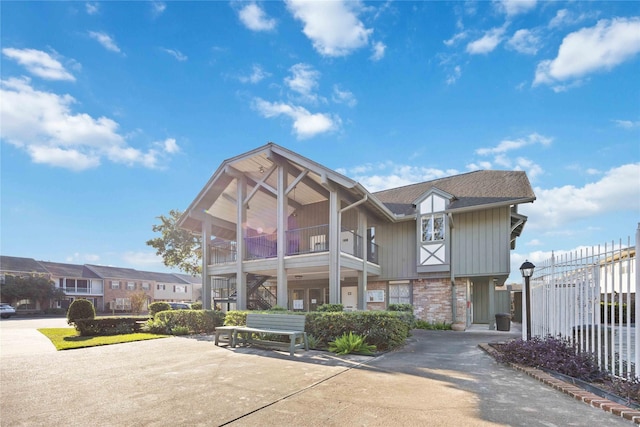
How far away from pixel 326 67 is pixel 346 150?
3.51 metres

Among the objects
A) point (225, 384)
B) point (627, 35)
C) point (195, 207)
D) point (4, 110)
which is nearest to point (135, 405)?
point (225, 384)

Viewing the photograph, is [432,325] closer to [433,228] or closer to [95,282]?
[433,228]

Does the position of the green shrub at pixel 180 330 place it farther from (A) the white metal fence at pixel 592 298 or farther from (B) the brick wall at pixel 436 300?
(A) the white metal fence at pixel 592 298

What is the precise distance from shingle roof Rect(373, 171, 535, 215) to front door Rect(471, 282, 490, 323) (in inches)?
187

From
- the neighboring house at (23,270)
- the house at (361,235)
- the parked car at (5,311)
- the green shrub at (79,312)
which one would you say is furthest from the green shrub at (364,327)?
the neighboring house at (23,270)

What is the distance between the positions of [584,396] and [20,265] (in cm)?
5440

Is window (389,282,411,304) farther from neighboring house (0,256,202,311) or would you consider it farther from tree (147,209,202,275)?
neighboring house (0,256,202,311)

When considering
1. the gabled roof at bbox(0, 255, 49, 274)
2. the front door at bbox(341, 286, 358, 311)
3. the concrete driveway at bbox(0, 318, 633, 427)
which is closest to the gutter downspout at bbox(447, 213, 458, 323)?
the front door at bbox(341, 286, 358, 311)

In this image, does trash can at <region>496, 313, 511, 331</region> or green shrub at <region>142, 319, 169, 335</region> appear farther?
trash can at <region>496, 313, 511, 331</region>

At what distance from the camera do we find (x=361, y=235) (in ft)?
52.9

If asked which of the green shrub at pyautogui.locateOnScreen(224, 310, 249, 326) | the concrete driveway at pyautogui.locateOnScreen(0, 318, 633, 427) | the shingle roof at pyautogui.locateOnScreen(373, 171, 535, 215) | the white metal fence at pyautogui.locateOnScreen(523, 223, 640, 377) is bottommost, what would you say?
the green shrub at pyautogui.locateOnScreen(224, 310, 249, 326)

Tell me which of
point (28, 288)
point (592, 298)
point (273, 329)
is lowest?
point (28, 288)

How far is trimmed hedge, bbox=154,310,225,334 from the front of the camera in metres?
14.2

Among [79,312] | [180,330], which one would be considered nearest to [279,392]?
[180,330]
